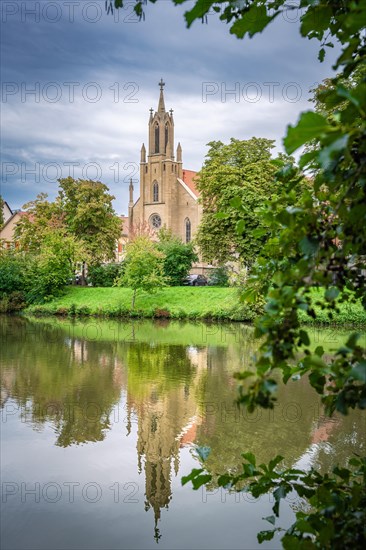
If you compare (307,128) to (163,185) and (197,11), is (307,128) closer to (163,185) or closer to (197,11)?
(197,11)

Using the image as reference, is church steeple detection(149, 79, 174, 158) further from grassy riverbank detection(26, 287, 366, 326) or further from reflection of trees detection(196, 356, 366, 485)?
reflection of trees detection(196, 356, 366, 485)

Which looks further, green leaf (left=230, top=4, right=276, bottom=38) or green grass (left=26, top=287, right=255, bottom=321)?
green grass (left=26, top=287, right=255, bottom=321)

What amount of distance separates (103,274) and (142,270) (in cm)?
1049

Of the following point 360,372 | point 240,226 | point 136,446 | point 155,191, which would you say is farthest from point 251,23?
point 155,191

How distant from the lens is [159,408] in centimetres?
1100

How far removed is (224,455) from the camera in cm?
810

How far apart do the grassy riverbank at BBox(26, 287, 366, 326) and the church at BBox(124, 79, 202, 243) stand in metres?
26.9

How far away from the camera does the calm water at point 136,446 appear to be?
6.13m

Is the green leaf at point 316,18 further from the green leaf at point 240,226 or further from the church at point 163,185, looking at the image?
the church at point 163,185

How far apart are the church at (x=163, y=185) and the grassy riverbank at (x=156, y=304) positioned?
26.9 metres

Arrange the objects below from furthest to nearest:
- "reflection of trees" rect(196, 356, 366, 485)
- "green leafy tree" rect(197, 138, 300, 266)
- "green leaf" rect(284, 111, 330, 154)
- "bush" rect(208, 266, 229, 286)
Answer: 1. "bush" rect(208, 266, 229, 286)
2. "green leafy tree" rect(197, 138, 300, 266)
3. "reflection of trees" rect(196, 356, 366, 485)
4. "green leaf" rect(284, 111, 330, 154)

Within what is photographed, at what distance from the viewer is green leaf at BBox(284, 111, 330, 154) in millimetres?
1308

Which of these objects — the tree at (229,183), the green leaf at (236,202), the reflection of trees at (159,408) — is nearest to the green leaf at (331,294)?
the green leaf at (236,202)

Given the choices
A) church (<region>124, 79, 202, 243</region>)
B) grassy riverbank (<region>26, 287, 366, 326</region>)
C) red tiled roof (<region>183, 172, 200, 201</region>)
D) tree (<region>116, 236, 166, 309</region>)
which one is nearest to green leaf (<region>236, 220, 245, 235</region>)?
grassy riverbank (<region>26, 287, 366, 326</region>)
